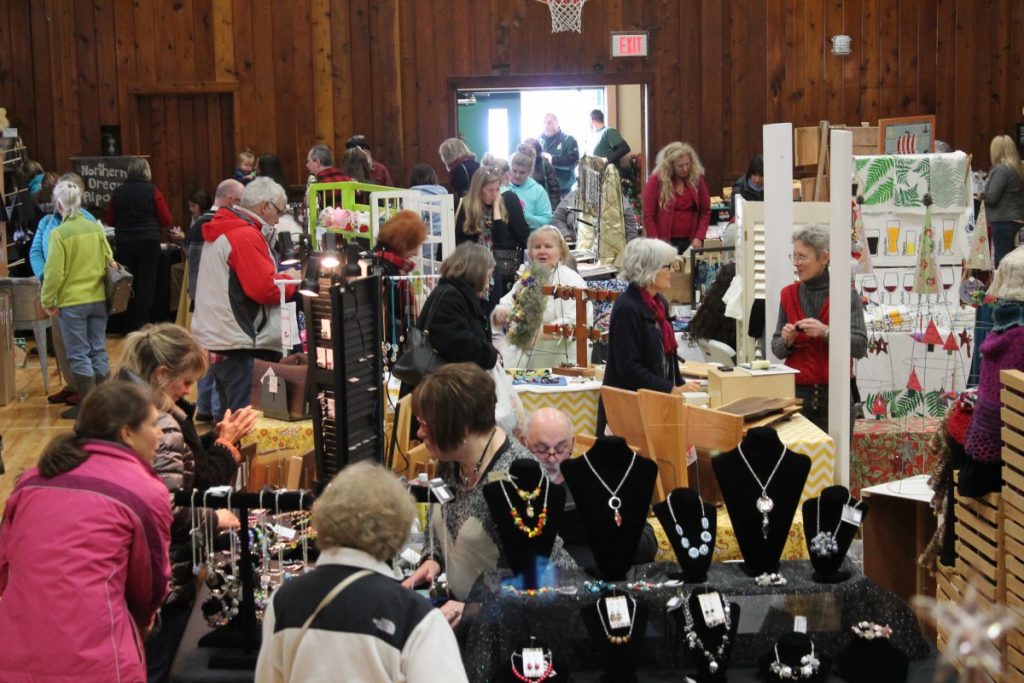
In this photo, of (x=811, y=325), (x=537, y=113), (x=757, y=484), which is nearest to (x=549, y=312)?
(x=811, y=325)

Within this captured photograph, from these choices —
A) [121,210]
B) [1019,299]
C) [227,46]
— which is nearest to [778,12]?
[227,46]

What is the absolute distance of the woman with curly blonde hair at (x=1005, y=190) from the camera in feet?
35.4

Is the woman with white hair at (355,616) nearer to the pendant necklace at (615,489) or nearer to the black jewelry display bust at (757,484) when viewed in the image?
the pendant necklace at (615,489)

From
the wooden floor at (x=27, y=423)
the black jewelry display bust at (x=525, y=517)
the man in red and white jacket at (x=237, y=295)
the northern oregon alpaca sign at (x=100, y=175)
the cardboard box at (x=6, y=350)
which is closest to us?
the black jewelry display bust at (x=525, y=517)

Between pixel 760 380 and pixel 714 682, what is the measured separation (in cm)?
207

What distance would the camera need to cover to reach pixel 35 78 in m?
12.3

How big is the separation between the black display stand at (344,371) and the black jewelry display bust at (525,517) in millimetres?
410

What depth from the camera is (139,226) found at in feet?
31.8

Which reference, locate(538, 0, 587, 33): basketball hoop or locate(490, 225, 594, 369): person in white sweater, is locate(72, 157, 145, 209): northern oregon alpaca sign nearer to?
locate(538, 0, 587, 33): basketball hoop

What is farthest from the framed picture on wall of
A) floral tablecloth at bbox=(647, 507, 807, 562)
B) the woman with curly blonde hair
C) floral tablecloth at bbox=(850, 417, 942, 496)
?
floral tablecloth at bbox=(647, 507, 807, 562)

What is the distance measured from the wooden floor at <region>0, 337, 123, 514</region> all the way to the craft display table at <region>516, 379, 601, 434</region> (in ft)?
8.46

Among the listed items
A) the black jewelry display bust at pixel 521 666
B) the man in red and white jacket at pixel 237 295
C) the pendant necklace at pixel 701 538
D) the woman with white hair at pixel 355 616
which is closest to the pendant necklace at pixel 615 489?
the pendant necklace at pixel 701 538

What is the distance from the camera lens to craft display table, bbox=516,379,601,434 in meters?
5.69

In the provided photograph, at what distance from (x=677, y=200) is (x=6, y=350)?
4492 mm
